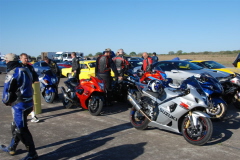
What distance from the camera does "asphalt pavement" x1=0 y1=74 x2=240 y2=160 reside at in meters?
4.51

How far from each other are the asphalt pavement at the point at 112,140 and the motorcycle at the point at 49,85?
1.72 metres

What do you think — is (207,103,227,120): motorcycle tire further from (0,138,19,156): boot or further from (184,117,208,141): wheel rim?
(0,138,19,156): boot

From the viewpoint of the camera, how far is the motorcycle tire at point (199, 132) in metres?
4.70

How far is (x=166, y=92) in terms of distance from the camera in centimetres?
541

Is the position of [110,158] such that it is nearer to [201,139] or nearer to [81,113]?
[201,139]

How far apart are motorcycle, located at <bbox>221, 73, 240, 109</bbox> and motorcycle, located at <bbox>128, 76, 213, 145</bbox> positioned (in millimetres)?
2836

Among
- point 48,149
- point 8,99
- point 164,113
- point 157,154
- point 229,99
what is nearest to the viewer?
point 8,99

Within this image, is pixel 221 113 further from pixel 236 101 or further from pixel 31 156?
pixel 31 156

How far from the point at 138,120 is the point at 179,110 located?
1.26m

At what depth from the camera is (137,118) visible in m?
6.07

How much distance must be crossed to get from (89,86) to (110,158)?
134 inches

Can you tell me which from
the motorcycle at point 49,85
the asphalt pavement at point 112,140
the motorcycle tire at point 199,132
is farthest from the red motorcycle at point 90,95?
the motorcycle tire at point 199,132

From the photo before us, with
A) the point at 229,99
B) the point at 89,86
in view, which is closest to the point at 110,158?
the point at 89,86

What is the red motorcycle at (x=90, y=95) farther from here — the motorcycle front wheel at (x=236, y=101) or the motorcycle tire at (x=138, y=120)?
the motorcycle front wheel at (x=236, y=101)
